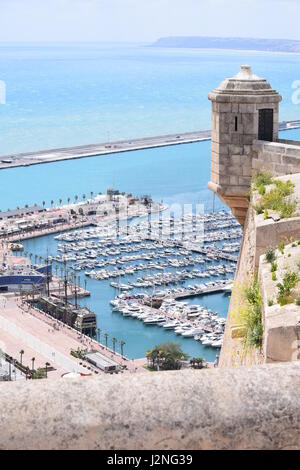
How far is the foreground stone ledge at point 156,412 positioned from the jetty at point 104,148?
86351mm

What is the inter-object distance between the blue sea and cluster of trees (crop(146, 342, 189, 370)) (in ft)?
8.42

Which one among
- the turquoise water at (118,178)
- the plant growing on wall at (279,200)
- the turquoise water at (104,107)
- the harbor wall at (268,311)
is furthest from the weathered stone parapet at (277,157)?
the turquoise water at (104,107)

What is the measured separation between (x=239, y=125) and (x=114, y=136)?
105 metres

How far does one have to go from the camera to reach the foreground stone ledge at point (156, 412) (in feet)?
6.60

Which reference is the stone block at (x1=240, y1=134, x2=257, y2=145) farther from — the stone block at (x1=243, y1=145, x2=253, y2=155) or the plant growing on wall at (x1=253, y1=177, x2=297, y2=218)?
the plant growing on wall at (x1=253, y1=177, x2=297, y2=218)

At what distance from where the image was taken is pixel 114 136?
11269 centimetres

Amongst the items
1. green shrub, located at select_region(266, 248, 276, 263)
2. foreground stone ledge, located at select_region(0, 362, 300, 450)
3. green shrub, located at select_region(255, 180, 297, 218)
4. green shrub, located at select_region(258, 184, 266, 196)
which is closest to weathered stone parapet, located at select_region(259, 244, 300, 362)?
green shrub, located at select_region(266, 248, 276, 263)

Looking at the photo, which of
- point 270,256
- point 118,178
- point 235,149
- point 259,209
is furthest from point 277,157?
point 118,178

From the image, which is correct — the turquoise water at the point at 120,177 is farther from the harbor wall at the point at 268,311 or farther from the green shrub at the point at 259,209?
the green shrub at the point at 259,209

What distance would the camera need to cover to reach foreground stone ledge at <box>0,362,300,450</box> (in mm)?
2012

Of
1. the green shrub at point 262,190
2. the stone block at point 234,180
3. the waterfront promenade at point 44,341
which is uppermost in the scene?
the green shrub at point 262,190

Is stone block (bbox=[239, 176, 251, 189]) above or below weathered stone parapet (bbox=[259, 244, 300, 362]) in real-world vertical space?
below

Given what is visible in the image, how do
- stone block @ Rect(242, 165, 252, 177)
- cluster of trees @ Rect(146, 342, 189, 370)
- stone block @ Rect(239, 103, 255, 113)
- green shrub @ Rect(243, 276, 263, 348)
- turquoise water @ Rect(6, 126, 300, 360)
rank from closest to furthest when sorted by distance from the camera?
1. green shrub @ Rect(243, 276, 263, 348)
2. stone block @ Rect(239, 103, 255, 113)
3. stone block @ Rect(242, 165, 252, 177)
4. cluster of trees @ Rect(146, 342, 189, 370)
5. turquoise water @ Rect(6, 126, 300, 360)

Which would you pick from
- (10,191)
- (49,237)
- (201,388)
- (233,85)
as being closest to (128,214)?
(49,237)
